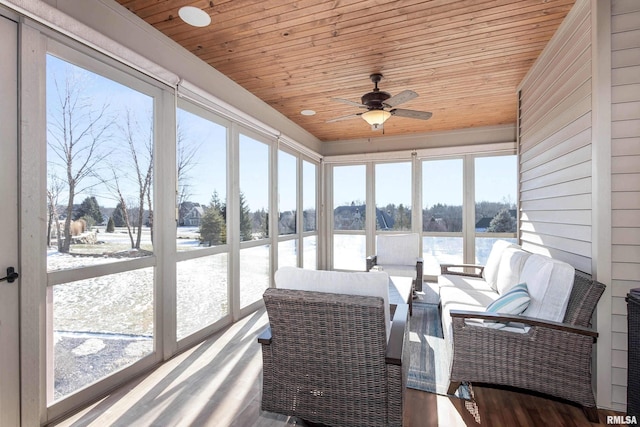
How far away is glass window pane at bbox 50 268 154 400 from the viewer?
188cm

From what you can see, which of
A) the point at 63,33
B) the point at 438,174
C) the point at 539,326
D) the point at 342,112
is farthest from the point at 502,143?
the point at 63,33

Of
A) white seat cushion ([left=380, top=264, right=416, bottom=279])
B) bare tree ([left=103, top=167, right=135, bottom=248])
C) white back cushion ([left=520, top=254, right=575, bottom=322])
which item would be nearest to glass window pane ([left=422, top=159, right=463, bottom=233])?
white seat cushion ([left=380, top=264, right=416, bottom=279])

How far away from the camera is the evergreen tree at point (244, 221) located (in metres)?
3.68

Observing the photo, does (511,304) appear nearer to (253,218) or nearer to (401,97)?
(401,97)

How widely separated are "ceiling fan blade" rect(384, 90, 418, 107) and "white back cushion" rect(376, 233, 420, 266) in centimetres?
236

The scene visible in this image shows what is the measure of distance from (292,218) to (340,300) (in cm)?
368

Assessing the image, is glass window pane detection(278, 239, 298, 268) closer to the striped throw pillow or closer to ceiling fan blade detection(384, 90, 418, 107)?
ceiling fan blade detection(384, 90, 418, 107)

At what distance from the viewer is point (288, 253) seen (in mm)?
4945

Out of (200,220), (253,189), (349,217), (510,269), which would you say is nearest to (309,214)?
(349,217)

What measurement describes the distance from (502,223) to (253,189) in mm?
4243

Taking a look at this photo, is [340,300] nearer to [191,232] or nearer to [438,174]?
[191,232]

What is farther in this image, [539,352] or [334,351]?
[539,352]

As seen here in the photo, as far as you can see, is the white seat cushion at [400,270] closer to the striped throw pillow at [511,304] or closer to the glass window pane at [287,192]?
the glass window pane at [287,192]

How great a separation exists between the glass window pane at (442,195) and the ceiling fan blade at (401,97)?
2985mm
